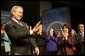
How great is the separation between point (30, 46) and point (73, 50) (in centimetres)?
43

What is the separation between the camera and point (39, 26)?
1.99 meters

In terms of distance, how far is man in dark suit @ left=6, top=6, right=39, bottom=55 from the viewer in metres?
1.87

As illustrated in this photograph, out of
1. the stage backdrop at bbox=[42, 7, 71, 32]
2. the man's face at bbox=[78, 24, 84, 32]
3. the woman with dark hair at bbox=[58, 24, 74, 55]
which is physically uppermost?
the stage backdrop at bbox=[42, 7, 71, 32]

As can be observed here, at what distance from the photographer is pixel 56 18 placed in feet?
6.70

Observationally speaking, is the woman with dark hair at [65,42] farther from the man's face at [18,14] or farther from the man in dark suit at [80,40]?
the man's face at [18,14]

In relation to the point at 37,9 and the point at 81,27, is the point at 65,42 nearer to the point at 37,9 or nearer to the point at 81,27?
the point at 81,27

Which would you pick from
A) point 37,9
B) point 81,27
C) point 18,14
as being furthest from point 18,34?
point 81,27

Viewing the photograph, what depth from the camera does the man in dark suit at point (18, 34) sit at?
1.87 m

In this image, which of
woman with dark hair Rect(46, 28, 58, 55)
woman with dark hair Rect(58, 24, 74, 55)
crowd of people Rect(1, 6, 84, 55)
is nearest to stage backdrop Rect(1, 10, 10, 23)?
crowd of people Rect(1, 6, 84, 55)

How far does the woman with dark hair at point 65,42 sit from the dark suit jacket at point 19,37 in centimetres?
31

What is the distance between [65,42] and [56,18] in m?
0.24

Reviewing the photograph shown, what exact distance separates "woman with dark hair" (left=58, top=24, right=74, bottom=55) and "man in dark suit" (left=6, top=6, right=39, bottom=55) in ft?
0.93

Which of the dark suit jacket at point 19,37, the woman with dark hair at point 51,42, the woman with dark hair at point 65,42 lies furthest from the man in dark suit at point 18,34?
the woman with dark hair at point 65,42

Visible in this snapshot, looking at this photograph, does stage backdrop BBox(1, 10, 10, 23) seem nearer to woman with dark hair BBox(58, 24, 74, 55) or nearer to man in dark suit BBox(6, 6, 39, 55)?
man in dark suit BBox(6, 6, 39, 55)
